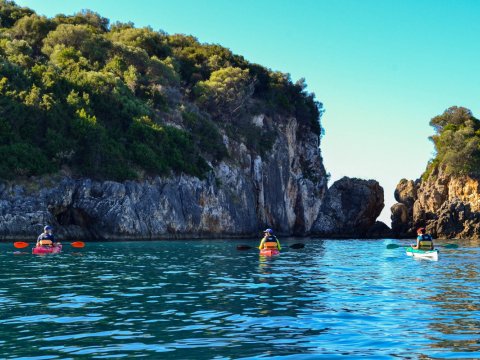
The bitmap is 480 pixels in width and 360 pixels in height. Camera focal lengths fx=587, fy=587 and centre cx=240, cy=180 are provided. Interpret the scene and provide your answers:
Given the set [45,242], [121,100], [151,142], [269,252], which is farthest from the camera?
[121,100]

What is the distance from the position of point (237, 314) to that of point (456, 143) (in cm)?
9855

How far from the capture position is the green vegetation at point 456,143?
101750 mm

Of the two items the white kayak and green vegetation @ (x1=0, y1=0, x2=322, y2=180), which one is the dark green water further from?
green vegetation @ (x1=0, y1=0, x2=322, y2=180)

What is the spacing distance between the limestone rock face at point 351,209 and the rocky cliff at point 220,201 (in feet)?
0.63

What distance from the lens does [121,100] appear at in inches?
2837

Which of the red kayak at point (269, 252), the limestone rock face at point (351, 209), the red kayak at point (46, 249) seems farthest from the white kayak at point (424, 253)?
the limestone rock face at point (351, 209)

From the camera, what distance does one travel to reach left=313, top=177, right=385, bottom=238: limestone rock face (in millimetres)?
112312

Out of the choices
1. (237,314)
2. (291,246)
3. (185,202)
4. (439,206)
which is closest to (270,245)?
(291,246)

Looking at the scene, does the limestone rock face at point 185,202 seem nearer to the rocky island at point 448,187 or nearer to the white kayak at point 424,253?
the rocky island at point 448,187

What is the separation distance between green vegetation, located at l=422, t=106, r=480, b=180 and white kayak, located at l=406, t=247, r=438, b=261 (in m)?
71.6

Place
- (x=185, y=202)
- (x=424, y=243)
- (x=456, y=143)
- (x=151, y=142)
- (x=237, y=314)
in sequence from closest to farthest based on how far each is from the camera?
(x=237, y=314) → (x=424, y=243) → (x=185, y=202) → (x=151, y=142) → (x=456, y=143)

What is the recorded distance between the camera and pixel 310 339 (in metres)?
11.0

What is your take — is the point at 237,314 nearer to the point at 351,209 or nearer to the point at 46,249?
the point at 46,249

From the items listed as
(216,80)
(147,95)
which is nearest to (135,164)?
(147,95)
